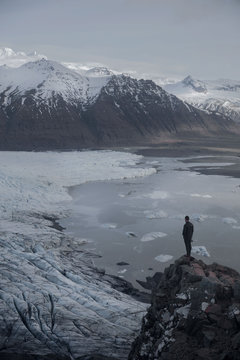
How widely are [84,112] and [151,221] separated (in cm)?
8438

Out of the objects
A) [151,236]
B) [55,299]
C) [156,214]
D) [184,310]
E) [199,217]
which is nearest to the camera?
[184,310]

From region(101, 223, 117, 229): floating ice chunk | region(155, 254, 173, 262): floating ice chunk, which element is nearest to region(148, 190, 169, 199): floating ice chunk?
region(101, 223, 117, 229): floating ice chunk

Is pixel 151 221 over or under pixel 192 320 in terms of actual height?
under

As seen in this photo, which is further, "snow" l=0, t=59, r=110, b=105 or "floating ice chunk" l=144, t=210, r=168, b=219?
"snow" l=0, t=59, r=110, b=105

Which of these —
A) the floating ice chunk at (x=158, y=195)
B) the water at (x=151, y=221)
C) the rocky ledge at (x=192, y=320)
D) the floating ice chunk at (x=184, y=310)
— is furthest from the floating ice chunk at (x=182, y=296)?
the floating ice chunk at (x=158, y=195)

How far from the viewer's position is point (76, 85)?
388 ft

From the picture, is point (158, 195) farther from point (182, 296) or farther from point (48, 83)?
point (48, 83)

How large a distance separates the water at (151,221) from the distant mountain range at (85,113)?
49804 millimetres

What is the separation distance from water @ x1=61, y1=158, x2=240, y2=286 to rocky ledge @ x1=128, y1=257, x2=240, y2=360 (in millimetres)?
5786

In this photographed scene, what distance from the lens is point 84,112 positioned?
10588 centimetres

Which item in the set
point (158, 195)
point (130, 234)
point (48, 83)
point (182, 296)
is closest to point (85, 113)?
point (48, 83)

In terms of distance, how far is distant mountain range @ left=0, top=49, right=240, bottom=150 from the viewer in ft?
303

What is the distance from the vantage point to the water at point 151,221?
58.9ft

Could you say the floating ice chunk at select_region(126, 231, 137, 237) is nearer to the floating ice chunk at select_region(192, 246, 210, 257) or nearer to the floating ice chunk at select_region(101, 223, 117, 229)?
the floating ice chunk at select_region(101, 223, 117, 229)
